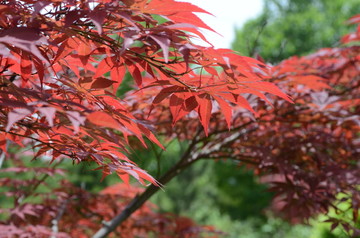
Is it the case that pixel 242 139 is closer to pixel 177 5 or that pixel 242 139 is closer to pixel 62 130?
pixel 62 130

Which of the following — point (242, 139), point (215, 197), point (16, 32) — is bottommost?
point (215, 197)

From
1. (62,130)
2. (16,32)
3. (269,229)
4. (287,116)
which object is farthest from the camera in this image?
(269,229)

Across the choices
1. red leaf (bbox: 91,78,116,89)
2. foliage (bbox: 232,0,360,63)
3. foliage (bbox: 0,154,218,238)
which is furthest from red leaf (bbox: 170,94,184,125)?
foliage (bbox: 232,0,360,63)

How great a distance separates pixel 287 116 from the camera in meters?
1.95

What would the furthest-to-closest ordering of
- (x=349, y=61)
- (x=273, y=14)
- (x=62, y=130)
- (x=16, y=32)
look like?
1. (x=273, y=14)
2. (x=349, y=61)
3. (x=62, y=130)
4. (x=16, y=32)

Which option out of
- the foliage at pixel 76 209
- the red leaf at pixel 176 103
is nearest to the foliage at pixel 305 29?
the foliage at pixel 76 209

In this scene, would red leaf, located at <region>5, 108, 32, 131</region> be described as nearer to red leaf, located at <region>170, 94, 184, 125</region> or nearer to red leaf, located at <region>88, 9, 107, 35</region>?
red leaf, located at <region>88, 9, 107, 35</region>

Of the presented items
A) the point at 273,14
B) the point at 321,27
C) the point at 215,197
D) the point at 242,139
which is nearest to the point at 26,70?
the point at 242,139

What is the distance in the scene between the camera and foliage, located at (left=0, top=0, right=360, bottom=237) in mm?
751

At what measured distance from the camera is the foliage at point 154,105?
2.47 ft

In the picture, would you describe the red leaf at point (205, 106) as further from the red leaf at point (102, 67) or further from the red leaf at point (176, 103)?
the red leaf at point (102, 67)

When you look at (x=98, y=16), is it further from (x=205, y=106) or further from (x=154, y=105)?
(x=154, y=105)

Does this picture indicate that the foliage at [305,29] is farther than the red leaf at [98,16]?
Yes

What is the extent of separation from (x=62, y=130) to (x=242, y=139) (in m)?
1.22
